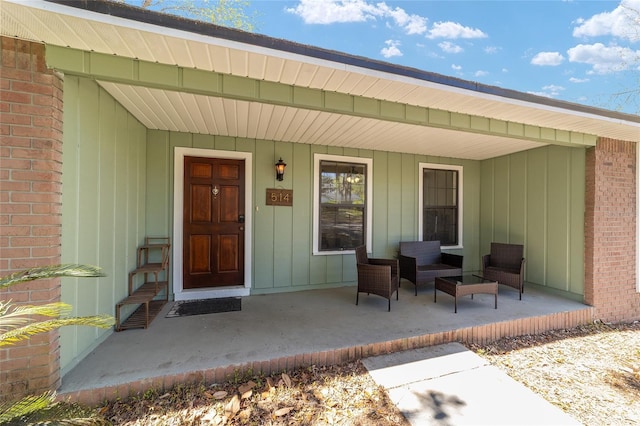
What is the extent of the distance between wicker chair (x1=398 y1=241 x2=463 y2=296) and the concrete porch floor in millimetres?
322

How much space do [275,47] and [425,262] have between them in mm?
4071

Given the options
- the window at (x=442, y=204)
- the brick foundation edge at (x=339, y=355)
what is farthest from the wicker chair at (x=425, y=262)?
the brick foundation edge at (x=339, y=355)

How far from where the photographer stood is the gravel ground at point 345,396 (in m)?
1.82

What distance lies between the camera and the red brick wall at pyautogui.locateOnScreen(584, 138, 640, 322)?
3.62 metres

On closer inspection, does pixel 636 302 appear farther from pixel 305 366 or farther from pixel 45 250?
pixel 45 250

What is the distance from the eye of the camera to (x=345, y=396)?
6.70ft

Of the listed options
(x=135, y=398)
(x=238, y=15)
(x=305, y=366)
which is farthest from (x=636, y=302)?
(x=238, y=15)

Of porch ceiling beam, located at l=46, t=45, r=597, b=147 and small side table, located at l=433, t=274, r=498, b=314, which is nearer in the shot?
porch ceiling beam, located at l=46, t=45, r=597, b=147

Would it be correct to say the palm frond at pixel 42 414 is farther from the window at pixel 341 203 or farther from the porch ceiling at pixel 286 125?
the window at pixel 341 203

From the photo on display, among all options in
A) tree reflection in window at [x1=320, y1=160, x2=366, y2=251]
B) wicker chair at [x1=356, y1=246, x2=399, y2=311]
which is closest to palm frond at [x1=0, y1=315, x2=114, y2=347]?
wicker chair at [x1=356, y1=246, x2=399, y2=311]

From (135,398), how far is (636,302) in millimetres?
6356

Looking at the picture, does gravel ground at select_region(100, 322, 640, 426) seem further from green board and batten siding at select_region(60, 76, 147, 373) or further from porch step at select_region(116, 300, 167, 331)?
porch step at select_region(116, 300, 167, 331)

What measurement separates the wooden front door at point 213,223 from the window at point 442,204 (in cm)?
340

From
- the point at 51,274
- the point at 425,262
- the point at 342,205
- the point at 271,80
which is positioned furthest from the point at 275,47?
the point at 425,262
